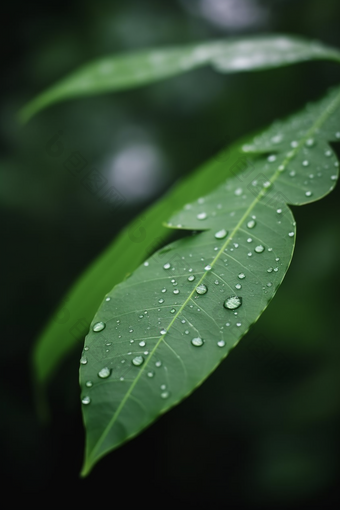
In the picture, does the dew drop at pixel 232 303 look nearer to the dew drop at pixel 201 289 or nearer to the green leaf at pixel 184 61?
the dew drop at pixel 201 289

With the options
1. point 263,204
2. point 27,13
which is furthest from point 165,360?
point 27,13

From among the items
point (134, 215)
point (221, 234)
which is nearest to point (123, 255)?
point (221, 234)

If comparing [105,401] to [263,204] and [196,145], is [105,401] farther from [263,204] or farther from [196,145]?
[196,145]

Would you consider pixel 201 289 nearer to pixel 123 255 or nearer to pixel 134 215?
pixel 123 255

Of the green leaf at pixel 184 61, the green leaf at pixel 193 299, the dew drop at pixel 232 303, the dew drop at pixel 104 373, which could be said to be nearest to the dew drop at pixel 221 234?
the green leaf at pixel 193 299

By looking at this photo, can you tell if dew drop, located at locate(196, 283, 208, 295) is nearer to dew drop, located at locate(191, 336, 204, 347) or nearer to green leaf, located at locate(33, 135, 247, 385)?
dew drop, located at locate(191, 336, 204, 347)

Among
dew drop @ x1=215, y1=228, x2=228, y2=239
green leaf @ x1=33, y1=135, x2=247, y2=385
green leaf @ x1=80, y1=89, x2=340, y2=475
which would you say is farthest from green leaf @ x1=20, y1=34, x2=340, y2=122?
dew drop @ x1=215, y1=228, x2=228, y2=239

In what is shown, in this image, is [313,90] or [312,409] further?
[313,90]
